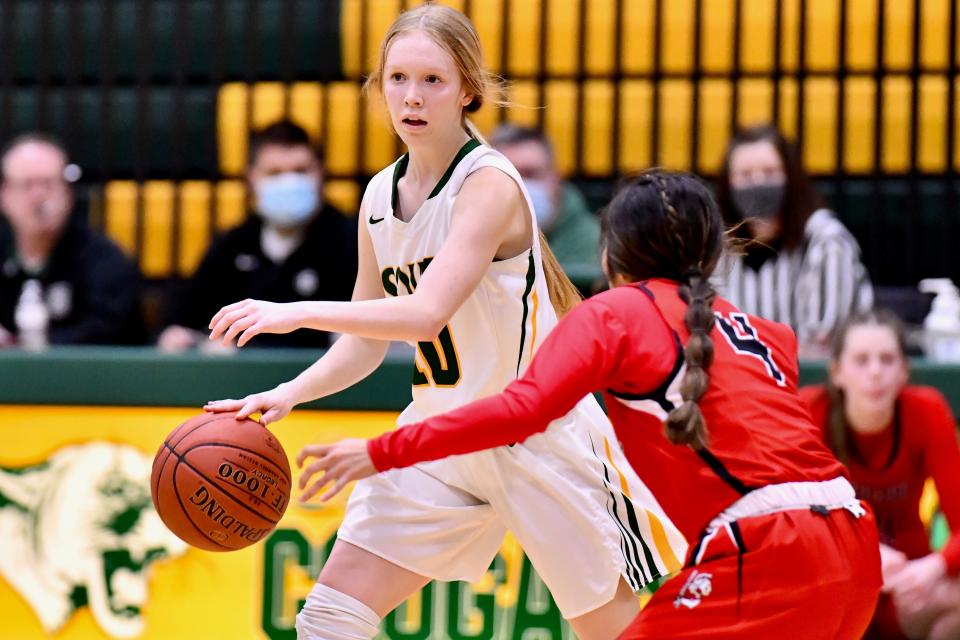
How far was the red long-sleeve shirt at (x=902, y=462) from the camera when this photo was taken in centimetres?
481

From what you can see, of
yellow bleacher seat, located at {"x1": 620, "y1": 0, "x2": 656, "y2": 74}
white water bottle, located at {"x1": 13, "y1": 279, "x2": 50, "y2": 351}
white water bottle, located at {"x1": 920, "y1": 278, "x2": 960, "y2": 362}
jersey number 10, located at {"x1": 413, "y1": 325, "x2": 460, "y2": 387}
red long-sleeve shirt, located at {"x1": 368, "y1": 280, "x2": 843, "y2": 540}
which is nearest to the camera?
red long-sleeve shirt, located at {"x1": 368, "y1": 280, "x2": 843, "y2": 540}

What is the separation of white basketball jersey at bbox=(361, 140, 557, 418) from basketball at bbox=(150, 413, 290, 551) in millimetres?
457

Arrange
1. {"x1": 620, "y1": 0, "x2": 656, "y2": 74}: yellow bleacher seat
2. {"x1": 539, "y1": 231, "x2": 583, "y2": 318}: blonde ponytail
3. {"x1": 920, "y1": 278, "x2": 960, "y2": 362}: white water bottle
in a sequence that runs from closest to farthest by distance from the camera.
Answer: {"x1": 539, "y1": 231, "x2": 583, "y2": 318}: blonde ponytail < {"x1": 920, "y1": 278, "x2": 960, "y2": 362}: white water bottle < {"x1": 620, "y1": 0, "x2": 656, "y2": 74}: yellow bleacher seat

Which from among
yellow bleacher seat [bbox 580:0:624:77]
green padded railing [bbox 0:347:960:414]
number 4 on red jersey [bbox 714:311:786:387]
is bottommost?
green padded railing [bbox 0:347:960:414]

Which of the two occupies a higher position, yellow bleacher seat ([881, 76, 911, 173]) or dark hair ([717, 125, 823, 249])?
yellow bleacher seat ([881, 76, 911, 173])

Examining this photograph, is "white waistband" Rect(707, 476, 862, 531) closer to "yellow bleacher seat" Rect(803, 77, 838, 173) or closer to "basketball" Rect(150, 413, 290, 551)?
"basketball" Rect(150, 413, 290, 551)

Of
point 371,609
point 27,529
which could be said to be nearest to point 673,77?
point 27,529

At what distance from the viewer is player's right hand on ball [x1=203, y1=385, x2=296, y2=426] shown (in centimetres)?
352

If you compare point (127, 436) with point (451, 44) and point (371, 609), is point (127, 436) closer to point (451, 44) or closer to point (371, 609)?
point (371, 609)

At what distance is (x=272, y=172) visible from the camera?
6.30 m

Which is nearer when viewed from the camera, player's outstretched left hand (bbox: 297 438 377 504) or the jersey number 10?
player's outstretched left hand (bbox: 297 438 377 504)

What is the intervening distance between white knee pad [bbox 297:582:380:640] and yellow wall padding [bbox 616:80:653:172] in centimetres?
398

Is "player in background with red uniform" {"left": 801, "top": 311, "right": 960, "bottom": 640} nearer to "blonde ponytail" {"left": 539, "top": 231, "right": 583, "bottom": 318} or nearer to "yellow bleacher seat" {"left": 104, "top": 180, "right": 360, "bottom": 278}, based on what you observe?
"blonde ponytail" {"left": 539, "top": 231, "right": 583, "bottom": 318}

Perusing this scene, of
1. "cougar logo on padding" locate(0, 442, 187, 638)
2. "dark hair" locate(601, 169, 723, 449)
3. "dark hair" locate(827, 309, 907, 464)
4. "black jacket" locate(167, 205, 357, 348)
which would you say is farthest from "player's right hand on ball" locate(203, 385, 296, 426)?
"black jacket" locate(167, 205, 357, 348)
